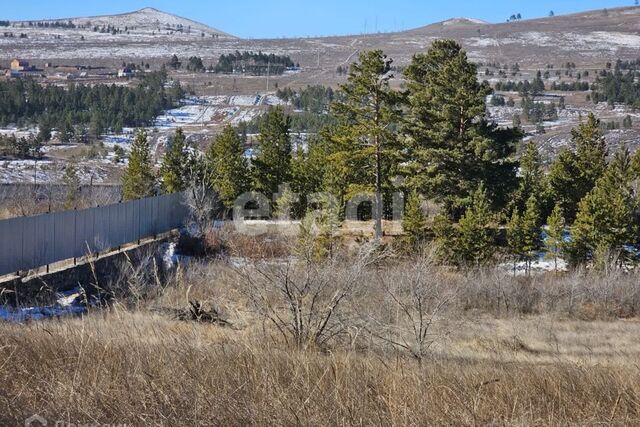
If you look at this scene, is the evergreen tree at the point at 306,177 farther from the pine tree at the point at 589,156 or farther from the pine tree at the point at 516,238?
the pine tree at the point at 589,156

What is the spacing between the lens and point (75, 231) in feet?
79.7

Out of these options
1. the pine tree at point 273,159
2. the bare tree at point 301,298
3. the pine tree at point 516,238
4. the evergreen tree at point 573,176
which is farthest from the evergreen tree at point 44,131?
the bare tree at point 301,298

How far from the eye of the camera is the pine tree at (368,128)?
30.9 meters

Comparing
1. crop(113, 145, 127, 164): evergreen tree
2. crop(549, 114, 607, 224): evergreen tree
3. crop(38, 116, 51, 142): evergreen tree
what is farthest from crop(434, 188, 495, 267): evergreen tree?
crop(38, 116, 51, 142): evergreen tree

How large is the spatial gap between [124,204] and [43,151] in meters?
→ 40.2

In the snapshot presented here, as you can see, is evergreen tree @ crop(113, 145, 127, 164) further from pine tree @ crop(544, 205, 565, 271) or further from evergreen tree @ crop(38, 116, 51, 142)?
pine tree @ crop(544, 205, 565, 271)

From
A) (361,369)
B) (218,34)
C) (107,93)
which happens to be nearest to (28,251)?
(361,369)

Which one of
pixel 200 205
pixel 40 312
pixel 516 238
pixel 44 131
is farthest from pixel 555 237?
pixel 44 131

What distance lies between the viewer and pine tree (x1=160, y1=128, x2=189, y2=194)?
130 feet

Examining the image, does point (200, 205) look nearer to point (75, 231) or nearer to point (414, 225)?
point (414, 225)

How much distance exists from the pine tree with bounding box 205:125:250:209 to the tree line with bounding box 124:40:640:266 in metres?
0.06

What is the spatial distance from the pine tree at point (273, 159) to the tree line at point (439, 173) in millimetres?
59

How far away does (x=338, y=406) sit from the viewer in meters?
3.20

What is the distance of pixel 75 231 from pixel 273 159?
16.3 metres
